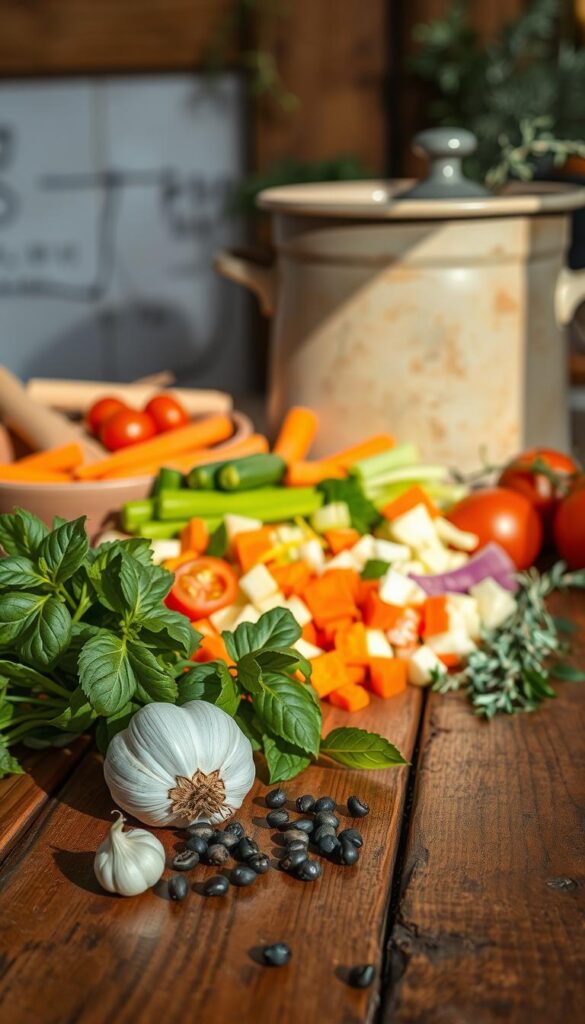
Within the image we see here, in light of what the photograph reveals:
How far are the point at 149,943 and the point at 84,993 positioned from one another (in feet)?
0.21

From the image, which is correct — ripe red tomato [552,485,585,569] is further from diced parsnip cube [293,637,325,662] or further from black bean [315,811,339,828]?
black bean [315,811,339,828]

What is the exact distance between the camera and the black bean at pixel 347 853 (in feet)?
2.98

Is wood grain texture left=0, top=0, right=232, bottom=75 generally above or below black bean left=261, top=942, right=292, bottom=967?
above

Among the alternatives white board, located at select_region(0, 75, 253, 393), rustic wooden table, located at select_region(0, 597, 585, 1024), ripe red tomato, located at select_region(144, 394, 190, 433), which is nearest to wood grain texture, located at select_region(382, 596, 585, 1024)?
rustic wooden table, located at select_region(0, 597, 585, 1024)

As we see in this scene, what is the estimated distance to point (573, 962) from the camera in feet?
2.58

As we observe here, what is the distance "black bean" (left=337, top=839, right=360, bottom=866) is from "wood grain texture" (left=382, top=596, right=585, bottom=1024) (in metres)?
0.04

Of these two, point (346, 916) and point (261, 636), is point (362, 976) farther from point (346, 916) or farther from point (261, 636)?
point (261, 636)

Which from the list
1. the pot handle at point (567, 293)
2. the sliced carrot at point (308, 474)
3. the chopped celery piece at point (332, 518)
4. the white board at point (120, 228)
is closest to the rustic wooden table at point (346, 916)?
the chopped celery piece at point (332, 518)

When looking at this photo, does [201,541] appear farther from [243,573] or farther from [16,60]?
[16,60]

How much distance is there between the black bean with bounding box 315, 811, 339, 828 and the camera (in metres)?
0.95

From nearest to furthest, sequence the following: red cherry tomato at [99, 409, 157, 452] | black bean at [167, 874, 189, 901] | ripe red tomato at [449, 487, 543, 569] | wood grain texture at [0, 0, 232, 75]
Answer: black bean at [167, 874, 189, 901], ripe red tomato at [449, 487, 543, 569], red cherry tomato at [99, 409, 157, 452], wood grain texture at [0, 0, 232, 75]

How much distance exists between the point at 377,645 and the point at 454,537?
28 centimetres

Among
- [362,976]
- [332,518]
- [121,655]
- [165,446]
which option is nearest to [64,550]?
[121,655]

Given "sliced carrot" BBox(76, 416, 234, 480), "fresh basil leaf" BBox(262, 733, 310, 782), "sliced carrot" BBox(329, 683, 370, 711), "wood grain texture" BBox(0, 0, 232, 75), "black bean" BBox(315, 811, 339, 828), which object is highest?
"wood grain texture" BBox(0, 0, 232, 75)
